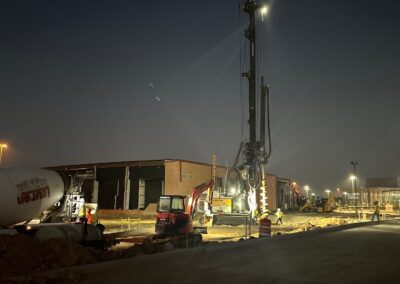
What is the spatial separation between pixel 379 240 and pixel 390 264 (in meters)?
6.77

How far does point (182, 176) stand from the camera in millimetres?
47469

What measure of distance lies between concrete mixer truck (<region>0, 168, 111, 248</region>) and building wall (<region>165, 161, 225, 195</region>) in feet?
106

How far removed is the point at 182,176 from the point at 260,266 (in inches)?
1446

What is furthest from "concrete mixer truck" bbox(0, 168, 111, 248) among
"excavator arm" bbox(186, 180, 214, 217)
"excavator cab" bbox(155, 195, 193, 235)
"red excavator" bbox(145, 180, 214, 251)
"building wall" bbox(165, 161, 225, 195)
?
"building wall" bbox(165, 161, 225, 195)

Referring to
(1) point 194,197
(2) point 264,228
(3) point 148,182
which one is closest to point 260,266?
(2) point 264,228

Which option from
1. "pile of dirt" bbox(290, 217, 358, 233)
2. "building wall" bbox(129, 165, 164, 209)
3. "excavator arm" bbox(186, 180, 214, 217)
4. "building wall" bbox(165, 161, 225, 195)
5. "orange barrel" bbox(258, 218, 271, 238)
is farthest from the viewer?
"building wall" bbox(129, 165, 164, 209)

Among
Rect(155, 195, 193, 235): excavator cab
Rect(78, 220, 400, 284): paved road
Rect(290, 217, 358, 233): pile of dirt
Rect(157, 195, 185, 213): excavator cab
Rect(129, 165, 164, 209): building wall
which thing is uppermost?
Rect(129, 165, 164, 209): building wall

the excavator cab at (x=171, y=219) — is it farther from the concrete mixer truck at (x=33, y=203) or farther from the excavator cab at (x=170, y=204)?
the concrete mixer truck at (x=33, y=203)

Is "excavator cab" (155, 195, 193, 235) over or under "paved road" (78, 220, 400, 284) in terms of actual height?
over

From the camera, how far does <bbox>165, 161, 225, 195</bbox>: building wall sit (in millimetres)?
46562

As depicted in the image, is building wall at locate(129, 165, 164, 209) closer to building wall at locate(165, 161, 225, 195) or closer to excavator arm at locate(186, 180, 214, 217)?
building wall at locate(165, 161, 225, 195)

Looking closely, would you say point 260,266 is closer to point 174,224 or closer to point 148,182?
point 174,224

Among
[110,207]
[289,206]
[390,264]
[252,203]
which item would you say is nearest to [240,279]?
[390,264]

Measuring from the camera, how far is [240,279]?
365 inches
